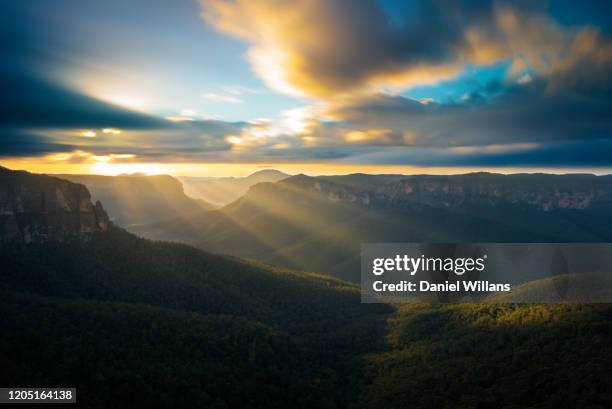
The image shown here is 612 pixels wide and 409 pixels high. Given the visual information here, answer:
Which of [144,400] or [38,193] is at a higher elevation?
[38,193]

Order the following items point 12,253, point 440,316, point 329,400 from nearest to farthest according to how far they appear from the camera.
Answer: point 329,400 < point 440,316 < point 12,253

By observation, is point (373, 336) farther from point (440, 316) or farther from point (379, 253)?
point (379, 253)

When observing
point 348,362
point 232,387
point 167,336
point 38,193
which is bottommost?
point 348,362

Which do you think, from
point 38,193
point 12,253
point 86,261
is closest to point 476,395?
point 86,261

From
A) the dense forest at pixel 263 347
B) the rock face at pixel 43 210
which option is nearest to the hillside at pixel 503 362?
Result: the dense forest at pixel 263 347

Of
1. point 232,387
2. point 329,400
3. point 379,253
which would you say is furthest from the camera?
point 379,253

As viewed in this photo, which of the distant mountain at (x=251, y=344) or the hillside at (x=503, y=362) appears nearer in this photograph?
the hillside at (x=503, y=362)

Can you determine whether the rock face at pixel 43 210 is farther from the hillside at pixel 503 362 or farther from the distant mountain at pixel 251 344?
the hillside at pixel 503 362
